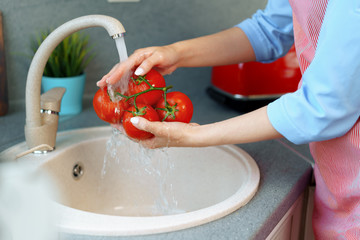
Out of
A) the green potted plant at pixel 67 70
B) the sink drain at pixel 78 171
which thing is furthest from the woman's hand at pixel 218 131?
the green potted plant at pixel 67 70

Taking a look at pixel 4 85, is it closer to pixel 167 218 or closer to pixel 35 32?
pixel 35 32

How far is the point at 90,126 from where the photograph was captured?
4.20 ft

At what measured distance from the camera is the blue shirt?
0.67m

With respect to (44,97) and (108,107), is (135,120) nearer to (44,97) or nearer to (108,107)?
(108,107)

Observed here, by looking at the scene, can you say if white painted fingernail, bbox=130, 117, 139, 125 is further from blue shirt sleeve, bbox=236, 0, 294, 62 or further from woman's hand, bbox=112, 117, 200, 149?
blue shirt sleeve, bbox=236, 0, 294, 62

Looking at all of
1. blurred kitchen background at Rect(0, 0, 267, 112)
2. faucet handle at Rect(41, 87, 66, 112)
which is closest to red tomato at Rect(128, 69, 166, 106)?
faucet handle at Rect(41, 87, 66, 112)

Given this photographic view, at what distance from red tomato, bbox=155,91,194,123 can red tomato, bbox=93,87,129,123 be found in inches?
3.2

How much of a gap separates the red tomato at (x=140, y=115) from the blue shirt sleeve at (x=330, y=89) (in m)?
0.26

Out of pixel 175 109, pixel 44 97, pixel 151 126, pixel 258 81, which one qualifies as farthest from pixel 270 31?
pixel 44 97

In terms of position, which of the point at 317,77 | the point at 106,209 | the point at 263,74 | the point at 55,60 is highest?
the point at 317,77

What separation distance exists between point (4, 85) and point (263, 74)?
806 mm

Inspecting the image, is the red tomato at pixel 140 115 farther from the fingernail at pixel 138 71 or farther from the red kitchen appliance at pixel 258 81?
the red kitchen appliance at pixel 258 81

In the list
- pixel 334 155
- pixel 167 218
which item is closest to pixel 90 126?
pixel 167 218

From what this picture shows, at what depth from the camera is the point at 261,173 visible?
104 cm
